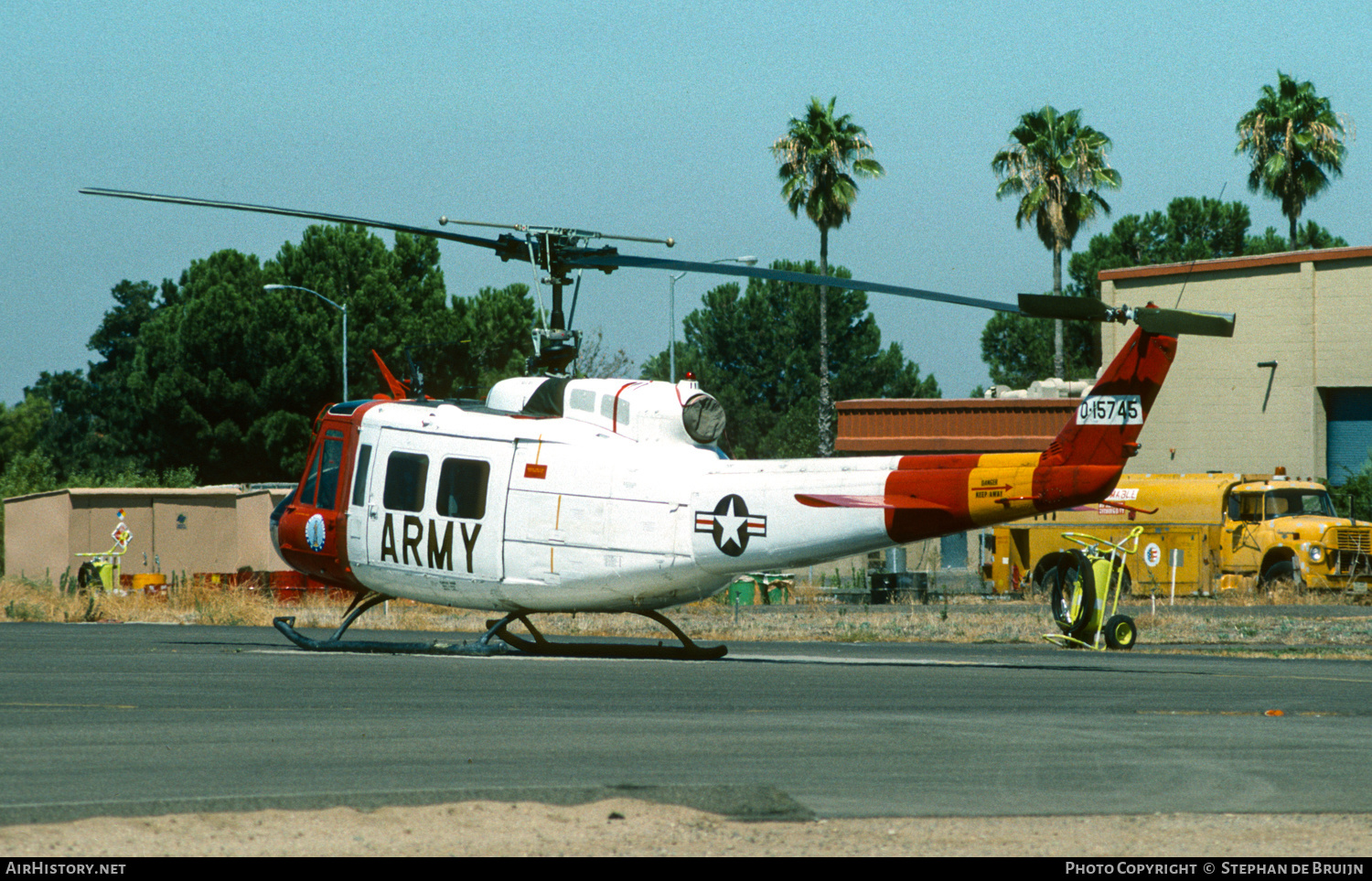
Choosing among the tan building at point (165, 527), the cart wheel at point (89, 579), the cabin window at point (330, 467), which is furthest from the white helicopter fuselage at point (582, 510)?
the tan building at point (165, 527)

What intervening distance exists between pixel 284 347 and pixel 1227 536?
40.2 meters

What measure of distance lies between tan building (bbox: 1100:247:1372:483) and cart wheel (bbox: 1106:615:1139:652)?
26367mm

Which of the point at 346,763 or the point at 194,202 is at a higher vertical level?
the point at 194,202

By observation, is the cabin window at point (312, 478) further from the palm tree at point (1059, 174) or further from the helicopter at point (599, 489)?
the palm tree at point (1059, 174)

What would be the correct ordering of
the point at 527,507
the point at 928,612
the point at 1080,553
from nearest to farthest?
the point at 527,507
the point at 1080,553
the point at 928,612

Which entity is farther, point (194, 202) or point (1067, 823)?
point (194, 202)

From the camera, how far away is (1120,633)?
19.9 m

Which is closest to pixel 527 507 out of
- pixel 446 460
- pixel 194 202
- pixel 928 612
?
pixel 446 460

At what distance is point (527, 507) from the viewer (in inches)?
656

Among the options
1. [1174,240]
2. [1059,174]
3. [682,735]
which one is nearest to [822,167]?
[1059,174]

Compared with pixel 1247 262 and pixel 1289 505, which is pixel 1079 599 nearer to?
pixel 1289 505

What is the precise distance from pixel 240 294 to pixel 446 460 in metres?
48.3

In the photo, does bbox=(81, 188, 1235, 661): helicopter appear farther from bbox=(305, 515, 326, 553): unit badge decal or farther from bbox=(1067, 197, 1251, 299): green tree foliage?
bbox=(1067, 197, 1251, 299): green tree foliage

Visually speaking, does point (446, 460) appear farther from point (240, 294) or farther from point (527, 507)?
point (240, 294)
